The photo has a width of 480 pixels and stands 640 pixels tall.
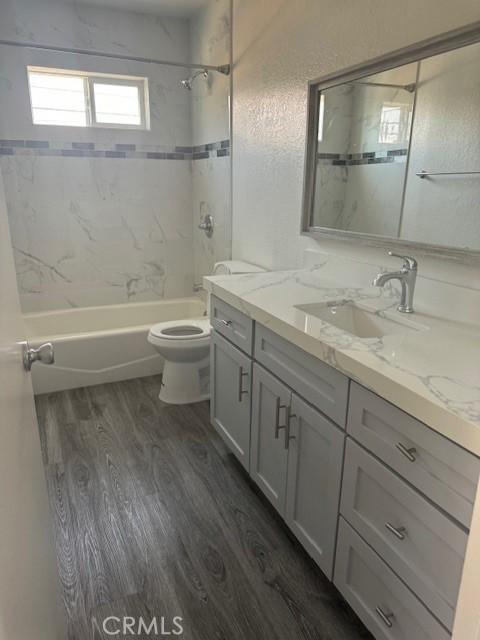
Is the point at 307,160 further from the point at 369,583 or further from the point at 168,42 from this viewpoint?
the point at 168,42

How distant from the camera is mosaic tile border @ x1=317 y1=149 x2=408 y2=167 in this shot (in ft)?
5.67

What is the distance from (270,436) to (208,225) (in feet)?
7.23

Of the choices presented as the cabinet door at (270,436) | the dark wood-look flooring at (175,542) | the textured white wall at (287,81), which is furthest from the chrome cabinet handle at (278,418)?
the textured white wall at (287,81)

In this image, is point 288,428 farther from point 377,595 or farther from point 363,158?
point 363,158

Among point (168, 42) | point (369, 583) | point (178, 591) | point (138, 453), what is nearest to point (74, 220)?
point (168, 42)

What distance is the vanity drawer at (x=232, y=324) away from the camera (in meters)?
1.86

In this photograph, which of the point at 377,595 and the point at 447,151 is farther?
the point at 447,151

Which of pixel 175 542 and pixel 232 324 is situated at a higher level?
pixel 232 324

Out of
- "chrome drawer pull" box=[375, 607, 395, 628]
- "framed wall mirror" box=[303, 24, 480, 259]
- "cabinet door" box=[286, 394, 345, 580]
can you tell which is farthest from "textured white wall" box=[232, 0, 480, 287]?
"chrome drawer pull" box=[375, 607, 395, 628]

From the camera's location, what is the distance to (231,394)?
6.87 feet

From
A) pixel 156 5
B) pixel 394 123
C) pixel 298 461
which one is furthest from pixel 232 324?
pixel 156 5

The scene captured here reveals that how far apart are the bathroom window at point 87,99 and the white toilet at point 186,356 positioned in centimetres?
157

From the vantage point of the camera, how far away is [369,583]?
1273 mm

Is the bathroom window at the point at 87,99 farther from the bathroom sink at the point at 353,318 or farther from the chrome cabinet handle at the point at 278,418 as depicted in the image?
the chrome cabinet handle at the point at 278,418
